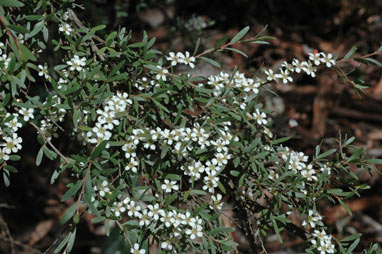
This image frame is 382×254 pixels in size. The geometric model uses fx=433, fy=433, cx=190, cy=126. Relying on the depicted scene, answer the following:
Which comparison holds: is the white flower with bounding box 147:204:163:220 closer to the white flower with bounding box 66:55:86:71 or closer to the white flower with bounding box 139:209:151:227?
the white flower with bounding box 139:209:151:227

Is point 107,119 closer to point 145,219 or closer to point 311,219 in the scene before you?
point 145,219

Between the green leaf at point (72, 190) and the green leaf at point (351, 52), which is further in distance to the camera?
the green leaf at point (351, 52)

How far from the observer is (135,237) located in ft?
3.53

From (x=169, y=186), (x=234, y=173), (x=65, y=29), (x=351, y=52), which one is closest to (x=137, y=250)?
(x=169, y=186)

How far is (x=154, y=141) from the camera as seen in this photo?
111 centimetres

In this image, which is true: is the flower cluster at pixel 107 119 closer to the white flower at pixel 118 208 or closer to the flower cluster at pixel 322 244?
the white flower at pixel 118 208

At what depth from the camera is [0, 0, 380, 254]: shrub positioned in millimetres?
1054

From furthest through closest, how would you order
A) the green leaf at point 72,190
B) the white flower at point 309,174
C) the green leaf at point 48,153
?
the white flower at point 309,174 → the green leaf at point 48,153 → the green leaf at point 72,190

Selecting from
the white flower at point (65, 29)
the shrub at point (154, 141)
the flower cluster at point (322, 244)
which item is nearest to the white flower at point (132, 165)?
the shrub at point (154, 141)

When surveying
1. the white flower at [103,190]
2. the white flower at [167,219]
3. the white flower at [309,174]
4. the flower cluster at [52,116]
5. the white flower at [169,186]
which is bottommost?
the white flower at [167,219]

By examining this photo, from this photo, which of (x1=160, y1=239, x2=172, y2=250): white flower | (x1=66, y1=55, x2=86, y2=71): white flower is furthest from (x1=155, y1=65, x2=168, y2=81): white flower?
(x1=160, y1=239, x2=172, y2=250): white flower

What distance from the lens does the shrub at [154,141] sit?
105cm

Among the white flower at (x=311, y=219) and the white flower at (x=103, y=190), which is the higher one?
the white flower at (x=103, y=190)

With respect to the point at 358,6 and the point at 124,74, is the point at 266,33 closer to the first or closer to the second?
A: the point at 358,6
